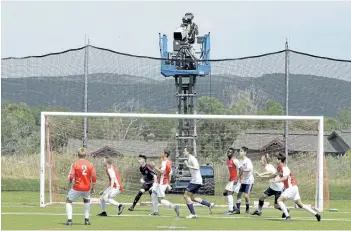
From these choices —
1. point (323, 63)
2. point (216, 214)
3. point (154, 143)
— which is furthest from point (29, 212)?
point (323, 63)

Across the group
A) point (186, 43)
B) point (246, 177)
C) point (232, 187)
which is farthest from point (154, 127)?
point (246, 177)

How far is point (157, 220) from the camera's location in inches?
878

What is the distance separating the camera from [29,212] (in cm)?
2434

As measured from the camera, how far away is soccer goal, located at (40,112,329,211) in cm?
2862

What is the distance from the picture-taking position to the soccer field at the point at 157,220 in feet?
66.1

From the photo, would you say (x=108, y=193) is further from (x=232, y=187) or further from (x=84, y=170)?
(x=84, y=170)

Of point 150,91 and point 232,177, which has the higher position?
point 150,91

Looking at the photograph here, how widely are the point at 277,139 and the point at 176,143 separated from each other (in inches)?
135

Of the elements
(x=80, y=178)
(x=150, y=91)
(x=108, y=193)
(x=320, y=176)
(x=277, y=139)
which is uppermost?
(x=150, y=91)

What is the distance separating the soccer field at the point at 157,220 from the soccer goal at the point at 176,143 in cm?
155

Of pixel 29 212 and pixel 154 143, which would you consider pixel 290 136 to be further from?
pixel 29 212

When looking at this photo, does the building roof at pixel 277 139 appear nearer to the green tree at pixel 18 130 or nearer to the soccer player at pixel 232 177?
the soccer player at pixel 232 177

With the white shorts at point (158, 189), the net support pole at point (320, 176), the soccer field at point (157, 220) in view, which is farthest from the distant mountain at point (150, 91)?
the white shorts at point (158, 189)

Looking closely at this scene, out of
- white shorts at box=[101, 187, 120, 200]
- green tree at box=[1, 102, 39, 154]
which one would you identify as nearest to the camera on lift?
green tree at box=[1, 102, 39, 154]
